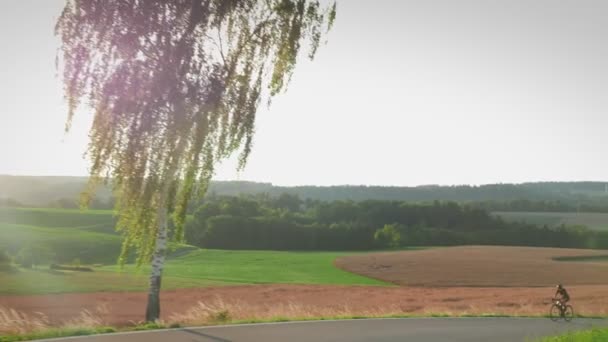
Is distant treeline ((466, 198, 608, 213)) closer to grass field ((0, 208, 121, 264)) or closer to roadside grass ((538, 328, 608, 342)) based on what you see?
grass field ((0, 208, 121, 264))

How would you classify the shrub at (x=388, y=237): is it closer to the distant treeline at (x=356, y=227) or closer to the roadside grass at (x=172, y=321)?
the distant treeline at (x=356, y=227)

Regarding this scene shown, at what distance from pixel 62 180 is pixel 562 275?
163846 mm

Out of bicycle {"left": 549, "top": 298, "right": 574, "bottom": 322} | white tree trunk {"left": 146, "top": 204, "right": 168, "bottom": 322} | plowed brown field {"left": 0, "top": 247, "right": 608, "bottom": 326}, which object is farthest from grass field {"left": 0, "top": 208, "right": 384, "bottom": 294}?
bicycle {"left": 549, "top": 298, "right": 574, "bottom": 322}

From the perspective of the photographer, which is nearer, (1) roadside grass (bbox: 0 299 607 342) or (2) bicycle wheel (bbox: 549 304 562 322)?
(1) roadside grass (bbox: 0 299 607 342)

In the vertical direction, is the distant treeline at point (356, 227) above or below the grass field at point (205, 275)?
above

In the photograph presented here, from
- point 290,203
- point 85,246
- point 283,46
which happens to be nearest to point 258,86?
point 283,46

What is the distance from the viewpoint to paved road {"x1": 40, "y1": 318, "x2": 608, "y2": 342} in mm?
13336

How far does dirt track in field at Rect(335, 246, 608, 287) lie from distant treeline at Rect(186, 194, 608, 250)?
1583 centimetres

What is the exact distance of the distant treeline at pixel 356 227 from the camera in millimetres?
84875

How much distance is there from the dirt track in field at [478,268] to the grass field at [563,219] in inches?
1296

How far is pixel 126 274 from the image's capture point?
50.8 metres

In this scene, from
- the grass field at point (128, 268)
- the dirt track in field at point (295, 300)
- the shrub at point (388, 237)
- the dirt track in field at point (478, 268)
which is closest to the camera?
the dirt track in field at point (295, 300)

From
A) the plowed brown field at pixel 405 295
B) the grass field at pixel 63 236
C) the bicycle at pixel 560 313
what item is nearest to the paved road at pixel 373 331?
the bicycle at pixel 560 313

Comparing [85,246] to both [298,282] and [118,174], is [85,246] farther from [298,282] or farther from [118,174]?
[118,174]
